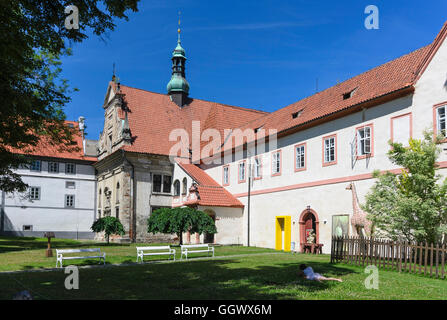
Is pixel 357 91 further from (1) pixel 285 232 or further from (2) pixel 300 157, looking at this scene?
(1) pixel 285 232

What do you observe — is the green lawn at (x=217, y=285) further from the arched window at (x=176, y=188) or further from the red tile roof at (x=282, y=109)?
the arched window at (x=176, y=188)

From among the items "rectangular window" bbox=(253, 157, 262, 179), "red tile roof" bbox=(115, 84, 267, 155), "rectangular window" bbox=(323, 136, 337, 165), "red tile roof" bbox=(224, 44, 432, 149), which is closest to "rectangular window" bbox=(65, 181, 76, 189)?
"red tile roof" bbox=(115, 84, 267, 155)

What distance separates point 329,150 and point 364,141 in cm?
247

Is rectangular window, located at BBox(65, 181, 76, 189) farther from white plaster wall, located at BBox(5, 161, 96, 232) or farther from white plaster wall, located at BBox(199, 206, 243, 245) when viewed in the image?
white plaster wall, located at BBox(199, 206, 243, 245)

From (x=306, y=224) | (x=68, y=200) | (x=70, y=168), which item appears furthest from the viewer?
(x=70, y=168)

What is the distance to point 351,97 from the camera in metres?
22.5

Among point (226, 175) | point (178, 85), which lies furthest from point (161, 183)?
point (178, 85)

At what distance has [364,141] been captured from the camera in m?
Answer: 20.5

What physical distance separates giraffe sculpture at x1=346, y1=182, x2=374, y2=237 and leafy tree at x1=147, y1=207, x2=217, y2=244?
9328 millimetres

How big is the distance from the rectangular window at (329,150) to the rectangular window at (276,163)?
438 cm

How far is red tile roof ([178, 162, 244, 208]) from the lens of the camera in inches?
1168

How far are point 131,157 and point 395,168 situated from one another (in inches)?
933

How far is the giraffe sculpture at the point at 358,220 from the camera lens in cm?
1798
